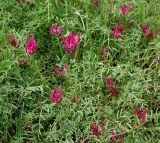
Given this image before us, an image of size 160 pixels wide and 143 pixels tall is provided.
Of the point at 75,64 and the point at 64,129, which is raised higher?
the point at 75,64

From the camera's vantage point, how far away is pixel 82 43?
3.40m

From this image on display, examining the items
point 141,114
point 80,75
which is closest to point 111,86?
point 80,75

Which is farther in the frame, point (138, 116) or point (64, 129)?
point (64, 129)

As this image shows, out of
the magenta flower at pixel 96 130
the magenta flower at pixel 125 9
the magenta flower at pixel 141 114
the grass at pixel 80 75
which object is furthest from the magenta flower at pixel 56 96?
the magenta flower at pixel 125 9

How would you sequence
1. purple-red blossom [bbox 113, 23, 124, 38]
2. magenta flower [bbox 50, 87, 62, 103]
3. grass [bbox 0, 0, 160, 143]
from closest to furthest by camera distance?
magenta flower [bbox 50, 87, 62, 103]
grass [bbox 0, 0, 160, 143]
purple-red blossom [bbox 113, 23, 124, 38]

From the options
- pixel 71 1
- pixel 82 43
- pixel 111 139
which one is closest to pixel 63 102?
pixel 111 139

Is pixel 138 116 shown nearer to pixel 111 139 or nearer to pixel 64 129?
pixel 111 139

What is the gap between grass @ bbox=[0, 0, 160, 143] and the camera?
289 centimetres

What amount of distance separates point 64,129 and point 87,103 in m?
0.24

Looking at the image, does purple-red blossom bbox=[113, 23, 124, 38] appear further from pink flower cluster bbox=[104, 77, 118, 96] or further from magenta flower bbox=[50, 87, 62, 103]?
magenta flower bbox=[50, 87, 62, 103]

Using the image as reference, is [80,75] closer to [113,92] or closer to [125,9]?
[113,92]

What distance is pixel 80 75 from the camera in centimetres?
316

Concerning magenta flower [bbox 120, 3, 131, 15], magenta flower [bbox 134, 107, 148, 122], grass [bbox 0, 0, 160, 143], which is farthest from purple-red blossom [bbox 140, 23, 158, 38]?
magenta flower [bbox 134, 107, 148, 122]

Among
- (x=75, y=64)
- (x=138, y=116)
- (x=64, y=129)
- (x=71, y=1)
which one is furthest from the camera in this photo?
(x=71, y=1)
